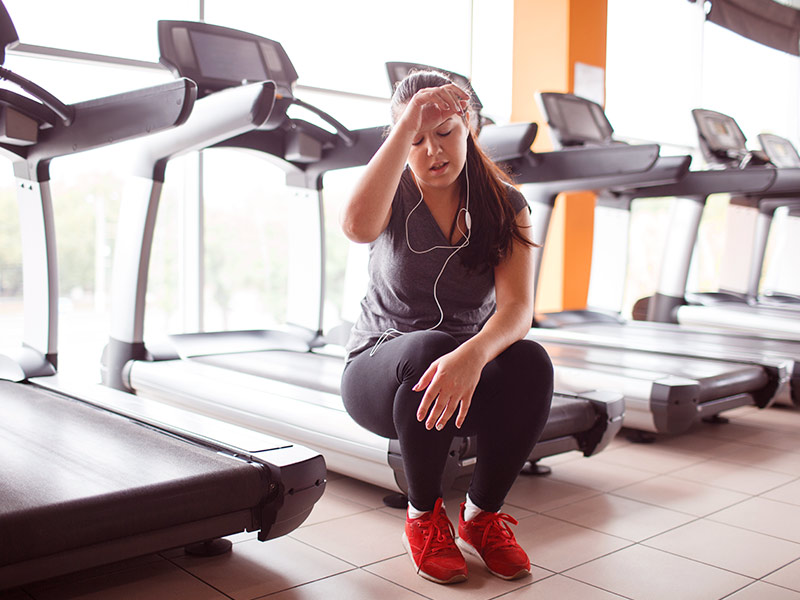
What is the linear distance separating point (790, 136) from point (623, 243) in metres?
4.23

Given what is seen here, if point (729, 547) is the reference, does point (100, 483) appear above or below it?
above

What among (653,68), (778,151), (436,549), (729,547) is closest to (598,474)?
(729,547)

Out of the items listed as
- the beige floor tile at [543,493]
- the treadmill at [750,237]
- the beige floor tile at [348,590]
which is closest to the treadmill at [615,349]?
the beige floor tile at [543,493]

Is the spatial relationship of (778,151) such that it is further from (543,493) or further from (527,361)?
(527,361)

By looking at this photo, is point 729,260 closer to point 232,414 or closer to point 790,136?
point 790,136

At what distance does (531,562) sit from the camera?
1700 millimetres

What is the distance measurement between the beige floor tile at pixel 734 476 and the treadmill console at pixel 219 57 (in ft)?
6.02

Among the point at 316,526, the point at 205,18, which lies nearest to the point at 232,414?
the point at 316,526

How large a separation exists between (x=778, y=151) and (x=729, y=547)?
471cm

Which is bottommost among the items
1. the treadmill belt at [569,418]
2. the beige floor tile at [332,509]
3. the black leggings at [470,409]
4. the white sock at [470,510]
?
the beige floor tile at [332,509]

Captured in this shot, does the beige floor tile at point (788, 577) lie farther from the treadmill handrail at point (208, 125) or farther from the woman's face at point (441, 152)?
the treadmill handrail at point (208, 125)

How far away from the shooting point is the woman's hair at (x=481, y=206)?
5.59 ft

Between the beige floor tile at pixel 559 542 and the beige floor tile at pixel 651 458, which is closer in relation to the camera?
the beige floor tile at pixel 559 542

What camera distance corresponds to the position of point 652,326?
14.7 feet
